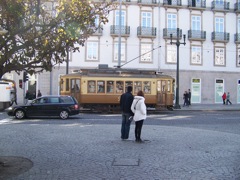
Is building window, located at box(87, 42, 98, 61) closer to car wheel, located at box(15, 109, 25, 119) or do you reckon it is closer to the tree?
car wheel, located at box(15, 109, 25, 119)

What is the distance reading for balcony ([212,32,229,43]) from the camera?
1619 inches

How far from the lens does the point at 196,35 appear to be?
40.7 metres

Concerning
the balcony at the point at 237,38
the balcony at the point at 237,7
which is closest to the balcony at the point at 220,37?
the balcony at the point at 237,38

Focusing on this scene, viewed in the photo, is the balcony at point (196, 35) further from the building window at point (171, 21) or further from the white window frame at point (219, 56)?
the white window frame at point (219, 56)

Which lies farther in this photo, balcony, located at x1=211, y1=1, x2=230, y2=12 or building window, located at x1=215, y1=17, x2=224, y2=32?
building window, located at x1=215, y1=17, x2=224, y2=32

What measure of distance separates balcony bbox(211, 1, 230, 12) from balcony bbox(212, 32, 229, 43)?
116 inches

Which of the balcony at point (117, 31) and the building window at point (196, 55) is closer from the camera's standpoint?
the balcony at point (117, 31)

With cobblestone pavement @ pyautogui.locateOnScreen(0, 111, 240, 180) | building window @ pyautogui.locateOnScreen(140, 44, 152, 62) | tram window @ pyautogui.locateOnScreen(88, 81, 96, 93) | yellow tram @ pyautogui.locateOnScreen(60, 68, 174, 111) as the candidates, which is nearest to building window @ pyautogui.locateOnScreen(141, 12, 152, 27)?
building window @ pyautogui.locateOnScreen(140, 44, 152, 62)

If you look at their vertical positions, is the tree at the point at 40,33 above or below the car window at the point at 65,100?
above

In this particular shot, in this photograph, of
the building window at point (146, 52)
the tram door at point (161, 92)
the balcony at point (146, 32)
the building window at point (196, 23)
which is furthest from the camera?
the building window at point (196, 23)

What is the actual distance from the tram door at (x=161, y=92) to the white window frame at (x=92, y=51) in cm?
1304

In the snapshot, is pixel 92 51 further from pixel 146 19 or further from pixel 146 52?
pixel 146 19

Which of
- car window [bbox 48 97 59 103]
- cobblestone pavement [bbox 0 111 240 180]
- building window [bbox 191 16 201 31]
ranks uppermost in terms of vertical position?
building window [bbox 191 16 201 31]

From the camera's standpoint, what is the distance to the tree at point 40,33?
24.7ft
